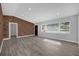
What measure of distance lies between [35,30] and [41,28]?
7.27ft

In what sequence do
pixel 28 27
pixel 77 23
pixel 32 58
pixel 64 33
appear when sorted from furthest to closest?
pixel 28 27 < pixel 64 33 < pixel 77 23 < pixel 32 58

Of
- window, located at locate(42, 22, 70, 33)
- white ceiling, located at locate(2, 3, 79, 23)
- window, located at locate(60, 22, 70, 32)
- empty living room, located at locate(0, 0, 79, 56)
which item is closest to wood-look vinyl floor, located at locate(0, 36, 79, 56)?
empty living room, located at locate(0, 0, 79, 56)

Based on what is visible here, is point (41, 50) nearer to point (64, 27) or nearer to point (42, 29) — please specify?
point (64, 27)

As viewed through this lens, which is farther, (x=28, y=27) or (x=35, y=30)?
(x=35, y=30)

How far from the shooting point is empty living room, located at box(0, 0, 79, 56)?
187 inches

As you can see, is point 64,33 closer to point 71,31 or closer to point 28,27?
point 71,31

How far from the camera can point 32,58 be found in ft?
4.74

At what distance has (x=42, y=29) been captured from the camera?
40.4ft

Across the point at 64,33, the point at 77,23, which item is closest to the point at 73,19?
the point at 77,23

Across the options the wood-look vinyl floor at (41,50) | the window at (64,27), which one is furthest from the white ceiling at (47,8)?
the wood-look vinyl floor at (41,50)

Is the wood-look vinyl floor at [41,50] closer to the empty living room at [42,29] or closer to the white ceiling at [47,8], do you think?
the empty living room at [42,29]

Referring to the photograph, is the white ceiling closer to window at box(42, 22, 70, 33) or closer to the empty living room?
the empty living room

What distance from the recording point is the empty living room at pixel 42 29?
474cm

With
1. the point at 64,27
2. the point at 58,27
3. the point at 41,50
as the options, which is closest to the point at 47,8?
the point at 41,50
